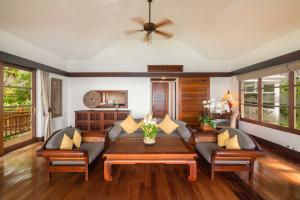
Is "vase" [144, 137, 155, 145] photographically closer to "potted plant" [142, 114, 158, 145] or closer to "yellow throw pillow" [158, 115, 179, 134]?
"potted plant" [142, 114, 158, 145]

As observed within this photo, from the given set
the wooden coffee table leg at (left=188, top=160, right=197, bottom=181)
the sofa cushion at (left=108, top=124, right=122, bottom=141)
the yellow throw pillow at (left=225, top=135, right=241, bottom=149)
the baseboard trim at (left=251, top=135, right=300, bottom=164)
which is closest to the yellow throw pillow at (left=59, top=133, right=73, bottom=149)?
the sofa cushion at (left=108, top=124, right=122, bottom=141)

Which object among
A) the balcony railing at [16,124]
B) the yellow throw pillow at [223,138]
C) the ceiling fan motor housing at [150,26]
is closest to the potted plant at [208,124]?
the yellow throw pillow at [223,138]

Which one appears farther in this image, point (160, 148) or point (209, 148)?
point (209, 148)

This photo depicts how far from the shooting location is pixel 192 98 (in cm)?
702

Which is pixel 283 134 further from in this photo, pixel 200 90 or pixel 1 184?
pixel 1 184

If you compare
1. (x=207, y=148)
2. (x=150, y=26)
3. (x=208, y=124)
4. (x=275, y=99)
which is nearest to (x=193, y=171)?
(x=207, y=148)

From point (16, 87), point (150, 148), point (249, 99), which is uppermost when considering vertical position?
point (16, 87)

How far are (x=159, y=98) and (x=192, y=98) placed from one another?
8.85 ft

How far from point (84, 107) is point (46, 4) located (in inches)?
167

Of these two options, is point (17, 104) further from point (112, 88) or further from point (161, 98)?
point (161, 98)

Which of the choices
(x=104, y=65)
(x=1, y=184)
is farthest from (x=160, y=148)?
(x=104, y=65)

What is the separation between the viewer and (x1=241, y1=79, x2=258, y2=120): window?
18.8ft

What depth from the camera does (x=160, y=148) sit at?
2.98m

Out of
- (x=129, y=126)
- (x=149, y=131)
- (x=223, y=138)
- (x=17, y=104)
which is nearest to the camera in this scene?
(x=149, y=131)
